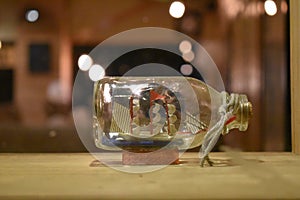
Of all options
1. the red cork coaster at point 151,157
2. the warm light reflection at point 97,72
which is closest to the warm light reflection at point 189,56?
the warm light reflection at point 97,72

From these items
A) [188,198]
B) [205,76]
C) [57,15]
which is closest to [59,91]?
[57,15]

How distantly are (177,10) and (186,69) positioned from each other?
0.11 metres

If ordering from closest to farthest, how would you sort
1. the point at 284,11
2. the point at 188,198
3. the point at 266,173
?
the point at 188,198, the point at 266,173, the point at 284,11

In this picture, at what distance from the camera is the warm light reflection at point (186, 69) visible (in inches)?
27.6

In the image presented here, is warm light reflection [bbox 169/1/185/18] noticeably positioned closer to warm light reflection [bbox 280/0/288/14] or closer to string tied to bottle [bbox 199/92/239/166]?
warm light reflection [bbox 280/0/288/14]

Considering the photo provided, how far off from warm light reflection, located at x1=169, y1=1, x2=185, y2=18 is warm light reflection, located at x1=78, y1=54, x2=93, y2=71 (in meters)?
0.16

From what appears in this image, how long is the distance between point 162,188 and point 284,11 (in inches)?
16.7

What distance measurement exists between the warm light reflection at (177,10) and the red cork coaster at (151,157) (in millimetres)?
310

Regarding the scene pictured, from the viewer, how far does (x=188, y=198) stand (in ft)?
1.06

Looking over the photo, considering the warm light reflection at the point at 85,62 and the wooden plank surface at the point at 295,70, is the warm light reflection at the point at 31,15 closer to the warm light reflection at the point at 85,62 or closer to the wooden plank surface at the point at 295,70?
the warm light reflection at the point at 85,62

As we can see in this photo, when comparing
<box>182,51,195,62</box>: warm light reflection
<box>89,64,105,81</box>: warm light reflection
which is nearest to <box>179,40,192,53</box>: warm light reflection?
<box>182,51,195,62</box>: warm light reflection

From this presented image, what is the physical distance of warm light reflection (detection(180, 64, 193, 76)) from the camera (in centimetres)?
70

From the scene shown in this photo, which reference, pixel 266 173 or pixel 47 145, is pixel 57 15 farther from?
pixel 266 173

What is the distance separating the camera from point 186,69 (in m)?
0.71
